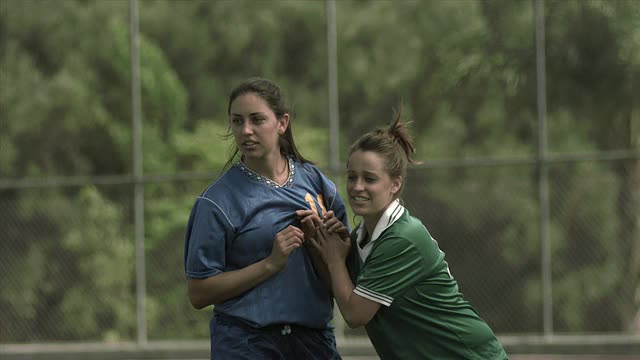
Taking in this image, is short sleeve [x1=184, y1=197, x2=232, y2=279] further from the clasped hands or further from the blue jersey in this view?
the clasped hands

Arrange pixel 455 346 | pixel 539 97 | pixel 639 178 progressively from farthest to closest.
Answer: pixel 639 178, pixel 539 97, pixel 455 346

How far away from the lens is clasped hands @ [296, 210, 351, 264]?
345 centimetres

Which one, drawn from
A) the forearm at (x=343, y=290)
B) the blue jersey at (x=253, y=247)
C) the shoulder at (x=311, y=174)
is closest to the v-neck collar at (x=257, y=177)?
the blue jersey at (x=253, y=247)

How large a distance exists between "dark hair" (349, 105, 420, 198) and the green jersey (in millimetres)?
125

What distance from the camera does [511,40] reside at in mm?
10227

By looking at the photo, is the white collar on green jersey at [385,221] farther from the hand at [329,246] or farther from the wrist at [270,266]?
the wrist at [270,266]

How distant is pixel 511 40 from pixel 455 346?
716 cm

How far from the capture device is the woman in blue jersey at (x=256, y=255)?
3.39 m

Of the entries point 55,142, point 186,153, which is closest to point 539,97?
point 186,153

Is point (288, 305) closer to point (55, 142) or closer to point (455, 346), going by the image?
point (455, 346)

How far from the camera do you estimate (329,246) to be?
3463 millimetres

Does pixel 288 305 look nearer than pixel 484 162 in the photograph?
Yes

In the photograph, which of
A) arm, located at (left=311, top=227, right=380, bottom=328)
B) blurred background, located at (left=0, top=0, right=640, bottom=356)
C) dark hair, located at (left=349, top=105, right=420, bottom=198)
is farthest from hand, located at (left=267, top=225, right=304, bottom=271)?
blurred background, located at (left=0, top=0, right=640, bottom=356)

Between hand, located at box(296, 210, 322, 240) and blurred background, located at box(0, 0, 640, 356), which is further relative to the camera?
blurred background, located at box(0, 0, 640, 356)
